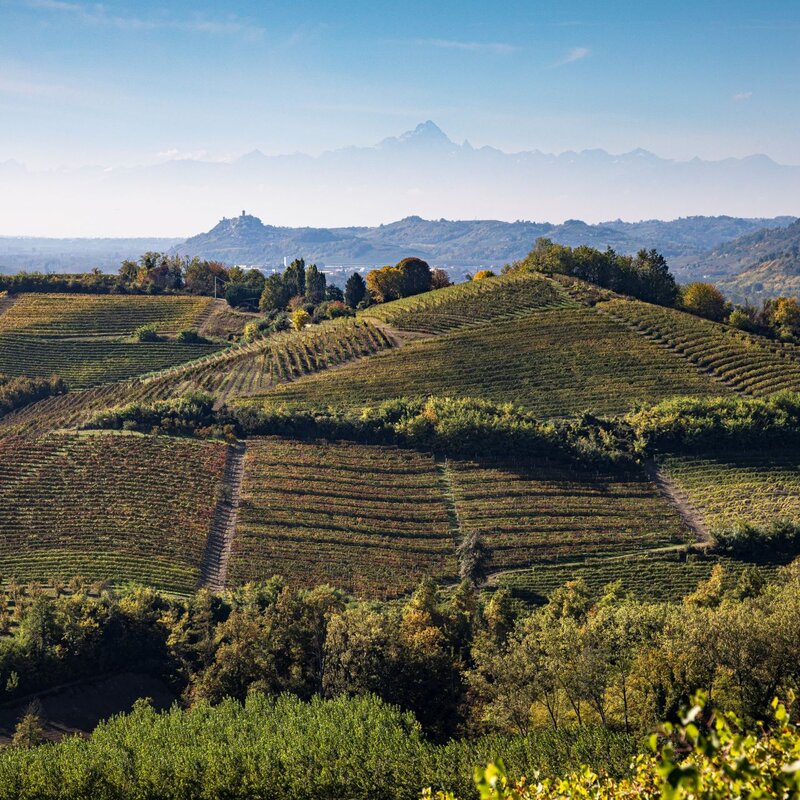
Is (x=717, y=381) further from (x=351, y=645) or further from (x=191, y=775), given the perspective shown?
(x=191, y=775)

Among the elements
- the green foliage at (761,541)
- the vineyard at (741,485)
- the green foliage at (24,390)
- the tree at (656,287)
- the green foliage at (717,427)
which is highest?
the tree at (656,287)

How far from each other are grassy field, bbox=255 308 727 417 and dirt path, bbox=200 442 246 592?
494 inches

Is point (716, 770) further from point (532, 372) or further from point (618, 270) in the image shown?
point (618, 270)

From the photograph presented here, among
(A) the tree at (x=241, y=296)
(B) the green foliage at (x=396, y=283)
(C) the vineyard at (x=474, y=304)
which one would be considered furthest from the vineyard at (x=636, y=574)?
(A) the tree at (x=241, y=296)

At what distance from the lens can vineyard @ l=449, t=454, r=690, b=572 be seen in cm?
5638

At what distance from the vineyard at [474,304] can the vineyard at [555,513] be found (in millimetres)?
32754

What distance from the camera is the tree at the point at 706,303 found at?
10062 centimetres

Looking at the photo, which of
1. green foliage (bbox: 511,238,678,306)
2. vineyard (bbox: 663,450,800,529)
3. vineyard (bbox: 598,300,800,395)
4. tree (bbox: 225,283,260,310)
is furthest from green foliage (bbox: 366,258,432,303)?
vineyard (bbox: 663,450,800,529)

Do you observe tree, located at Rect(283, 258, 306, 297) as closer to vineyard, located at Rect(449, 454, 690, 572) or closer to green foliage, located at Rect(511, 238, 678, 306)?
green foliage, located at Rect(511, 238, 678, 306)

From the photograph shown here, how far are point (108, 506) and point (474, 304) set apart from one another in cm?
5678

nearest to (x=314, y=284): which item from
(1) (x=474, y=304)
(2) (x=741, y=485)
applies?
(1) (x=474, y=304)

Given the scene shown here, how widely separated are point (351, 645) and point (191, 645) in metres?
11.7

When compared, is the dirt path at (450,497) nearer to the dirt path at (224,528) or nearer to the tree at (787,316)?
the dirt path at (224,528)

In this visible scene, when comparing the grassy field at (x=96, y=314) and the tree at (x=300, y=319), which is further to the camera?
the grassy field at (x=96, y=314)
